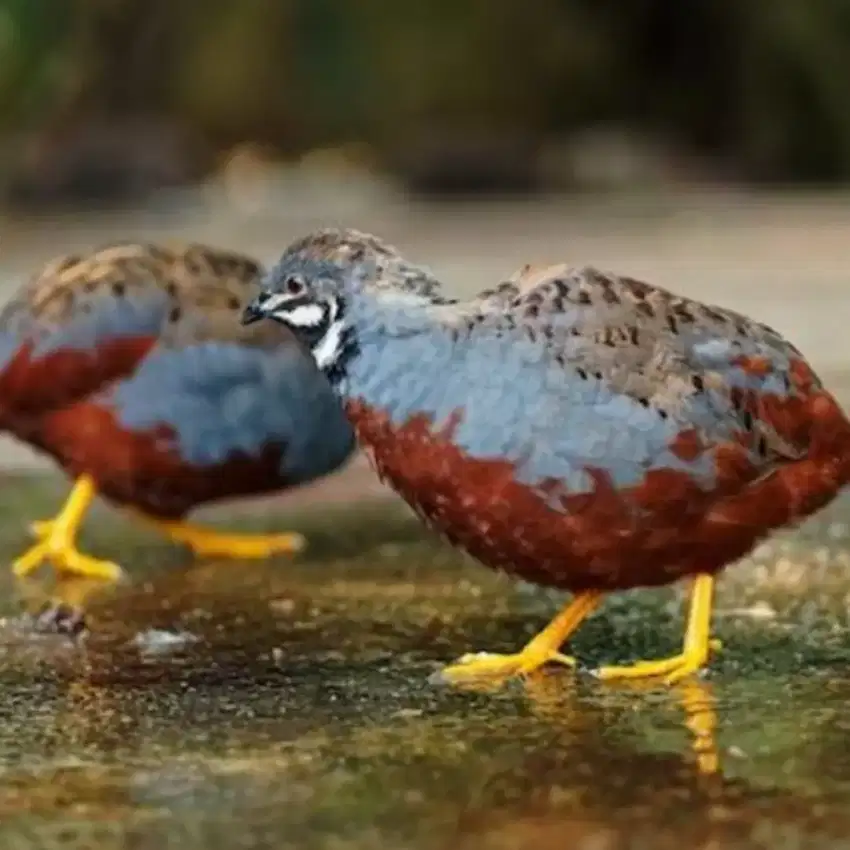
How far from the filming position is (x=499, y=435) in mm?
2121

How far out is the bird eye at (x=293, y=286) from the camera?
2283 millimetres

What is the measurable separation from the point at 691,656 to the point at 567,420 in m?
0.29

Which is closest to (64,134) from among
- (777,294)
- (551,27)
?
(551,27)

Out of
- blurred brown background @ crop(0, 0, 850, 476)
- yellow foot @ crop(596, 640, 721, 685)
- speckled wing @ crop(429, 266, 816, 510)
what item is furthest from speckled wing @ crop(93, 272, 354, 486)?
blurred brown background @ crop(0, 0, 850, 476)

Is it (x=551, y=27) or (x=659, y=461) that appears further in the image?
(x=551, y=27)

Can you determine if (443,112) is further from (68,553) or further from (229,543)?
(68,553)

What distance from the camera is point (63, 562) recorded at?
3.01 metres

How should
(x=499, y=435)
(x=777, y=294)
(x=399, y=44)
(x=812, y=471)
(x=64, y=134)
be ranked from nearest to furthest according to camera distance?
(x=499, y=435) < (x=812, y=471) < (x=777, y=294) < (x=64, y=134) < (x=399, y=44)

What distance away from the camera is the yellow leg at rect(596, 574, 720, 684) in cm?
216

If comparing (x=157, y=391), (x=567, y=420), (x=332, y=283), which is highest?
(x=332, y=283)

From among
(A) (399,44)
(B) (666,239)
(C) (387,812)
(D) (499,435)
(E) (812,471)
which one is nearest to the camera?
(C) (387,812)

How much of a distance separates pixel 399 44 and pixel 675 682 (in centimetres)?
1155

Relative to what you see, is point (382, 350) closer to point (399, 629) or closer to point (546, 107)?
point (399, 629)

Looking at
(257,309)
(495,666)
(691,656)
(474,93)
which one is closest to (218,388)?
(257,309)
